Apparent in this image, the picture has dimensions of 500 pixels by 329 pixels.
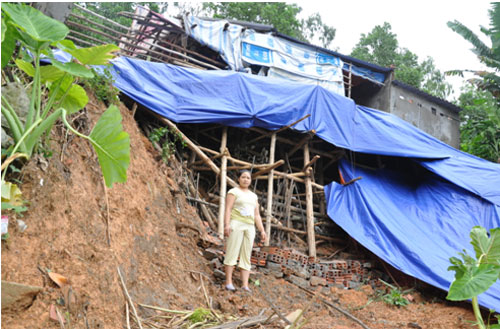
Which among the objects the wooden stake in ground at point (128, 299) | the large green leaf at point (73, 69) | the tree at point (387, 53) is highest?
the tree at point (387, 53)

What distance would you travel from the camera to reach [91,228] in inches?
138

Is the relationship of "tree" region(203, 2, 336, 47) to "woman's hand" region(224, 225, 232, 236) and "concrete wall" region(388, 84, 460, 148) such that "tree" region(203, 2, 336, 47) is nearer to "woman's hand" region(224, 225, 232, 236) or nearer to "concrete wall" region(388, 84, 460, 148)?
"concrete wall" region(388, 84, 460, 148)

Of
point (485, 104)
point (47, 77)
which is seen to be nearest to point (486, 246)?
point (47, 77)

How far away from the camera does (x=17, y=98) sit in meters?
3.29

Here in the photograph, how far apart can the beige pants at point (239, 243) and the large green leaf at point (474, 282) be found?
2073 mm

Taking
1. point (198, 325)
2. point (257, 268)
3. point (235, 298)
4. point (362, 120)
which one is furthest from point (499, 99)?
point (198, 325)

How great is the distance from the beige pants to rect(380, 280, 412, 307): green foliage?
95.5 inches

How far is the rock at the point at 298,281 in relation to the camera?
19.5 feet

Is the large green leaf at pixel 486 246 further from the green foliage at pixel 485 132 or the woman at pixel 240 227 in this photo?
the green foliage at pixel 485 132

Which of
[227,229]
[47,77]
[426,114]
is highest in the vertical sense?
[426,114]

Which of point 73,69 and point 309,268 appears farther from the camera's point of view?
point 309,268

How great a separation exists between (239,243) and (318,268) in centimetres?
209

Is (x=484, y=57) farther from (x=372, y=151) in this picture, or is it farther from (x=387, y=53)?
(x=387, y=53)

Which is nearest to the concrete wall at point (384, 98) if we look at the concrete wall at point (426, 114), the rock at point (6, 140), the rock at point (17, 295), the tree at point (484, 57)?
the concrete wall at point (426, 114)
